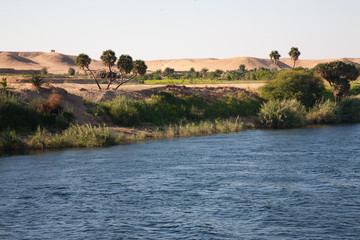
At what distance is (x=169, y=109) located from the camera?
4541 cm

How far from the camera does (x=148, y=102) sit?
44.7 metres

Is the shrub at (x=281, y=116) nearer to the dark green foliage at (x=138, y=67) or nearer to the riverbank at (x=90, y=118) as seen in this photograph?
the riverbank at (x=90, y=118)

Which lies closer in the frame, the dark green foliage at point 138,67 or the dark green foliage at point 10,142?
the dark green foliage at point 10,142

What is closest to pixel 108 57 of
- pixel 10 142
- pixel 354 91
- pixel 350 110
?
pixel 10 142

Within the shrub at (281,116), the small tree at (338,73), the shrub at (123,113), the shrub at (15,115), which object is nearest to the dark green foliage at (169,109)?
the shrub at (123,113)

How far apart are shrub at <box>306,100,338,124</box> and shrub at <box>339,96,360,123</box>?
1.41m

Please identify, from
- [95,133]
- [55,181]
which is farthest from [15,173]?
[95,133]

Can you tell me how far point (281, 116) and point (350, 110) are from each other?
12.1 metres

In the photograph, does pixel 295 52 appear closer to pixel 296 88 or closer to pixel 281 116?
pixel 296 88

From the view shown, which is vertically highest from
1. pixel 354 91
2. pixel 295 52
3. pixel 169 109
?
pixel 295 52

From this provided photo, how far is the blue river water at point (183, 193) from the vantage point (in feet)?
46.3

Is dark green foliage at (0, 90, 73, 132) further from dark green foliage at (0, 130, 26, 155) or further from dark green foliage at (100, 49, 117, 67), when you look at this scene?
dark green foliage at (100, 49, 117, 67)

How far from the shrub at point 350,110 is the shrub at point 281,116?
26.8 ft

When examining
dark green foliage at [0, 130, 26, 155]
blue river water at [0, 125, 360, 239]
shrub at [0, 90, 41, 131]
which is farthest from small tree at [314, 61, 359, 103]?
dark green foliage at [0, 130, 26, 155]
